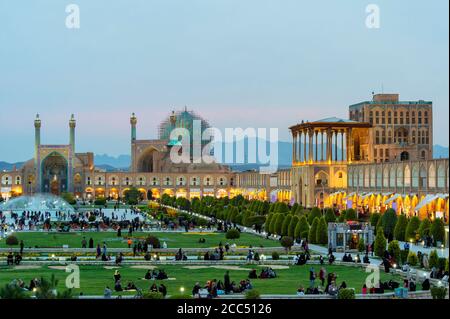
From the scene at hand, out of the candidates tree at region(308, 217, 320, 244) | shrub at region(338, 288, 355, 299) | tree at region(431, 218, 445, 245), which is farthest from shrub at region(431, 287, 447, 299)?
tree at region(308, 217, 320, 244)

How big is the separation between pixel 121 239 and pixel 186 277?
13.7 m

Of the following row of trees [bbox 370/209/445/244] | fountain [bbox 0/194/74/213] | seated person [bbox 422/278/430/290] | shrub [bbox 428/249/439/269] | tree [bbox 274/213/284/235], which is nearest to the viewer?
seated person [bbox 422/278/430/290]

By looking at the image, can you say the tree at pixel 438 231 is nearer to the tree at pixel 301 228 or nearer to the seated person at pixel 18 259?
the tree at pixel 301 228

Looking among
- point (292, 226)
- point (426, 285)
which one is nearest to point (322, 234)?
point (292, 226)

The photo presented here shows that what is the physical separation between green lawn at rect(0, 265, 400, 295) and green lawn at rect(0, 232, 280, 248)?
310 inches

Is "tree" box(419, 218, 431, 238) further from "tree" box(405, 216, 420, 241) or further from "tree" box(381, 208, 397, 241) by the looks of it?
"tree" box(381, 208, 397, 241)

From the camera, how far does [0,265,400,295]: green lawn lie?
62.7 feet

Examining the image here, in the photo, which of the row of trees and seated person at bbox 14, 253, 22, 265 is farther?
the row of trees

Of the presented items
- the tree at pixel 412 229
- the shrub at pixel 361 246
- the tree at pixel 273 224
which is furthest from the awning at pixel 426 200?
the shrub at pixel 361 246

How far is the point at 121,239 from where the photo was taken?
34.6 m

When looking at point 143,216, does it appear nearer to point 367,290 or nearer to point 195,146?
point 367,290
